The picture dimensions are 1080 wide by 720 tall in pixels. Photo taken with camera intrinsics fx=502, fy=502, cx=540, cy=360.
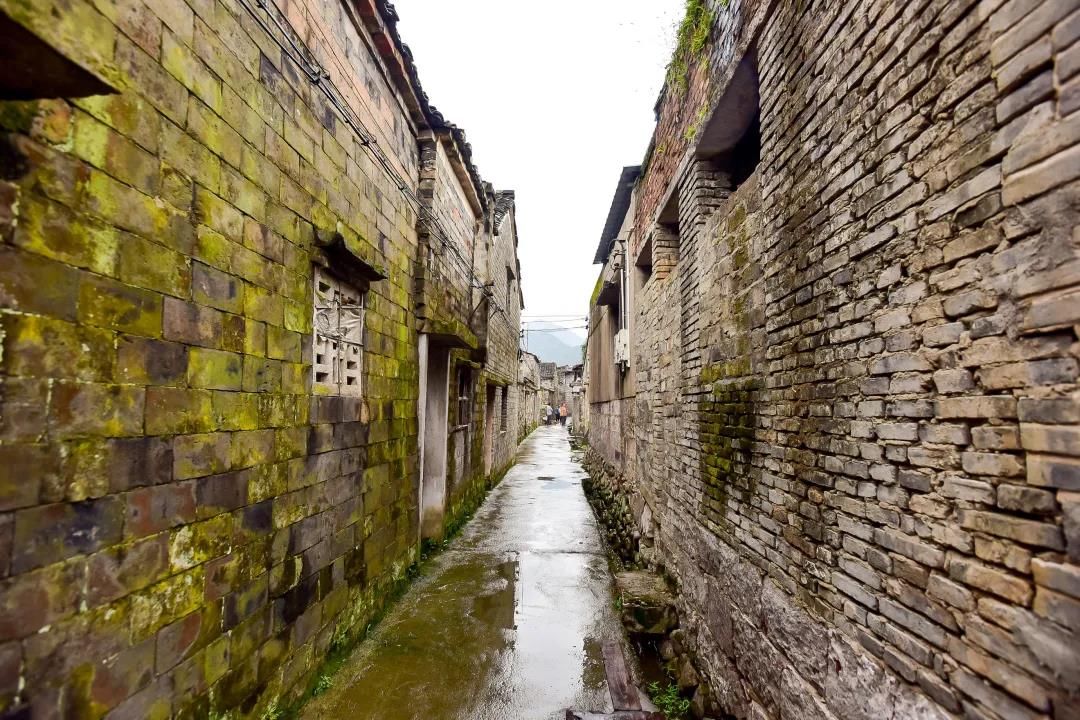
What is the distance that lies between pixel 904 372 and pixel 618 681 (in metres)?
3.01

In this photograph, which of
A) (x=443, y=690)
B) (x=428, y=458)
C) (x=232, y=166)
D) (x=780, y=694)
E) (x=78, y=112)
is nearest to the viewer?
(x=78, y=112)

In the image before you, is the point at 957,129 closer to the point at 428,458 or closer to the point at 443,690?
the point at 443,690

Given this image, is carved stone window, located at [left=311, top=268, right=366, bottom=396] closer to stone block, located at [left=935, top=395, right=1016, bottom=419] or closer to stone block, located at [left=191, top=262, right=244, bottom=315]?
stone block, located at [left=191, top=262, right=244, bottom=315]

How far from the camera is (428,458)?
6953 millimetres

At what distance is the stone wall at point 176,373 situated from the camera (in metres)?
1.71

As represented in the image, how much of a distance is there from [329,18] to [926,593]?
4.97 m

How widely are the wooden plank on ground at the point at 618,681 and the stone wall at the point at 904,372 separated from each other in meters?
0.57

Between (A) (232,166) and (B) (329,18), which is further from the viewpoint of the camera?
(B) (329,18)

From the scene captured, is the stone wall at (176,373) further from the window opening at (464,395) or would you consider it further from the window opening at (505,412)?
the window opening at (505,412)

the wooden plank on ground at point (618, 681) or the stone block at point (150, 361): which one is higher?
the stone block at point (150, 361)

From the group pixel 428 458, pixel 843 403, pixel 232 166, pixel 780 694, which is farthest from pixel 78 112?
pixel 428 458

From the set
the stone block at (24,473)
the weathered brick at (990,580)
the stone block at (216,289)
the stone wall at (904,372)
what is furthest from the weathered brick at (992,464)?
the stone block at (216,289)

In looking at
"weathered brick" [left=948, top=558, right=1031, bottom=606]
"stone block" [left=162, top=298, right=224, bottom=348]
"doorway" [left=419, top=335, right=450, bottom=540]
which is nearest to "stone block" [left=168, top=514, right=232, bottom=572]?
"stone block" [left=162, top=298, right=224, bottom=348]

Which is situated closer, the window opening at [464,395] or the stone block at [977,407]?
the stone block at [977,407]
